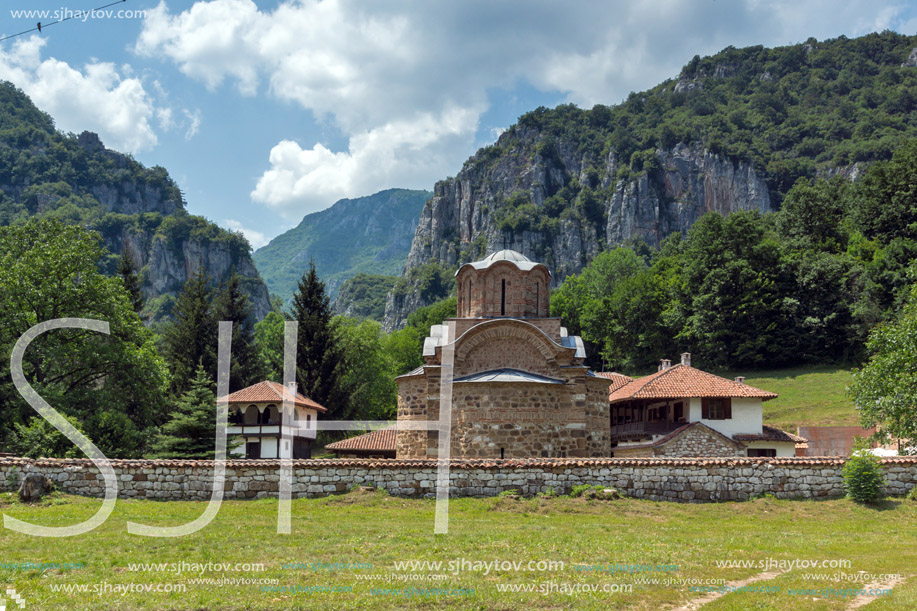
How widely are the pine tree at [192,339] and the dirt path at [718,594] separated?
97.7ft

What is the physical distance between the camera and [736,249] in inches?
2061

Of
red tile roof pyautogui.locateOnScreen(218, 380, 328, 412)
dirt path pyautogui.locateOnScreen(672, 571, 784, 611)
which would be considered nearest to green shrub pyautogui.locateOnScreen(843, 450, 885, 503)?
dirt path pyautogui.locateOnScreen(672, 571, 784, 611)

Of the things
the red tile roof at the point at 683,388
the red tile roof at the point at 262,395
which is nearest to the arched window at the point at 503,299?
the red tile roof at the point at 683,388

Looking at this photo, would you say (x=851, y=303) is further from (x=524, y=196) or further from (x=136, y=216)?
(x=136, y=216)

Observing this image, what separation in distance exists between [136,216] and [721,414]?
115981mm

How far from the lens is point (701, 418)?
28.6m

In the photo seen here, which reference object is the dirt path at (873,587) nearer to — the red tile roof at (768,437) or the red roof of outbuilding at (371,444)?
the red tile roof at (768,437)

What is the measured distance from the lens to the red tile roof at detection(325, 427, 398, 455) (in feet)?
90.5

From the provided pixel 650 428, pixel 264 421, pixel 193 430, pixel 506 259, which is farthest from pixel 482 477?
pixel 264 421

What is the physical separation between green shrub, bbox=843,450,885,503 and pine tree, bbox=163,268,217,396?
92.7 feet

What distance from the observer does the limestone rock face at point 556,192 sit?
124625 millimetres

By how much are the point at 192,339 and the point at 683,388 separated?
78.9 feet

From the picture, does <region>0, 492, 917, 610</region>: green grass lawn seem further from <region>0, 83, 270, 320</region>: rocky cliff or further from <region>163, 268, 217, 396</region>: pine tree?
<region>0, 83, 270, 320</region>: rocky cliff

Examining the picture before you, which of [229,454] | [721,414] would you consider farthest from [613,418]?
[229,454]
